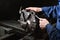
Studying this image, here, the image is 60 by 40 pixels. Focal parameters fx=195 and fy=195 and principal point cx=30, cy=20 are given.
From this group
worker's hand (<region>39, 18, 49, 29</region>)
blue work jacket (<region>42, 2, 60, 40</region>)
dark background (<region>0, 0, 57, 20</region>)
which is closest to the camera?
blue work jacket (<region>42, 2, 60, 40</region>)

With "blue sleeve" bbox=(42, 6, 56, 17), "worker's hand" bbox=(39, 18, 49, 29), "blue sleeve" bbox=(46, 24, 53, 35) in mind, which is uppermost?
"blue sleeve" bbox=(42, 6, 56, 17)

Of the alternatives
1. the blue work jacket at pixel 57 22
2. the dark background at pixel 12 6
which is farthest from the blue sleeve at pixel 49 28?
the dark background at pixel 12 6

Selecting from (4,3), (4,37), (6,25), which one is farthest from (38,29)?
(4,3)

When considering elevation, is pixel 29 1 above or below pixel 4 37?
above

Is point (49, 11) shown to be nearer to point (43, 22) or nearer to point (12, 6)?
point (43, 22)

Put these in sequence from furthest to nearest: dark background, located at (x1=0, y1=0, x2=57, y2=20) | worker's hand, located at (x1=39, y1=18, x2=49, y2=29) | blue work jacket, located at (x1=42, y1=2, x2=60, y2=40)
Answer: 1. dark background, located at (x1=0, y1=0, x2=57, y2=20)
2. worker's hand, located at (x1=39, y1=18, x2=49, y2=29)
3. blue work jacket, located at (x1=42, y1=2, x2=60, y2=40)

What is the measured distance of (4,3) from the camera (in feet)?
7.59

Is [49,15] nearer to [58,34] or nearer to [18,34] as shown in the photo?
[58,34]

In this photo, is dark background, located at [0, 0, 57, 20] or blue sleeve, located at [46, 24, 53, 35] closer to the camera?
blue sleeve, located at [46, 24, 53, 35]

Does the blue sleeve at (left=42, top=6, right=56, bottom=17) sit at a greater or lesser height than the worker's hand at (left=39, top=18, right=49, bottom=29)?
greater

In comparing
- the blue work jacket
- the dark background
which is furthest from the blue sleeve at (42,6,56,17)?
the dark background

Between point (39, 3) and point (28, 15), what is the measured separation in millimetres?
1126

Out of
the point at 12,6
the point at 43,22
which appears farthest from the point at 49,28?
the point at 12,6

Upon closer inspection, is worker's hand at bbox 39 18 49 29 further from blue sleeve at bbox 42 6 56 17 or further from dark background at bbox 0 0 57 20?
dark background at bbox 0 0 57 20
